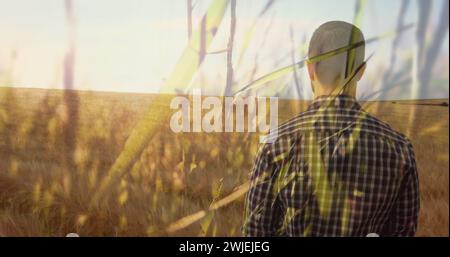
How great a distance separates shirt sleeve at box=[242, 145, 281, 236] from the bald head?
0.75 ft

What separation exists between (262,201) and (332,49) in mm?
409

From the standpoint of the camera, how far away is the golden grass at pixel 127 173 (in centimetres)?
156

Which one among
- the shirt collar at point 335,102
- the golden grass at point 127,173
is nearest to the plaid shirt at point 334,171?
the shirt collar at point 335,102

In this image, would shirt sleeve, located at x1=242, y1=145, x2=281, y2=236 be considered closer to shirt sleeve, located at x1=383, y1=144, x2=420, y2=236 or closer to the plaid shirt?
the plaid shirt

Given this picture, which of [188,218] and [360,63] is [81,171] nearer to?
[188,218]

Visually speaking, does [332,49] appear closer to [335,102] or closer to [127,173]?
[335,102]

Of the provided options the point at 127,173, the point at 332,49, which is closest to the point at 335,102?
the point at 332,49

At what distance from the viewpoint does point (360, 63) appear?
1075 mm

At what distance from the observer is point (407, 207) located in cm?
107

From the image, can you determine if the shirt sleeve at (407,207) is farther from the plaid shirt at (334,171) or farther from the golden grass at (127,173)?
the golden grass at (127,173)

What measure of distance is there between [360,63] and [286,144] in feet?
0.93

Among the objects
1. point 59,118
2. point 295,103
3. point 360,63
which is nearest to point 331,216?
point 360,63

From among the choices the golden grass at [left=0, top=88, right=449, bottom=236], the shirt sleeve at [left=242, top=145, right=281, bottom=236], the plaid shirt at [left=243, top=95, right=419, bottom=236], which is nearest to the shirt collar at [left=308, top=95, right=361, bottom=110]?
the plaid shirt at [left=243, top=95, right=419, bottom=236]

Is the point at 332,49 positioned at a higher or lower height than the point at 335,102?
higher
